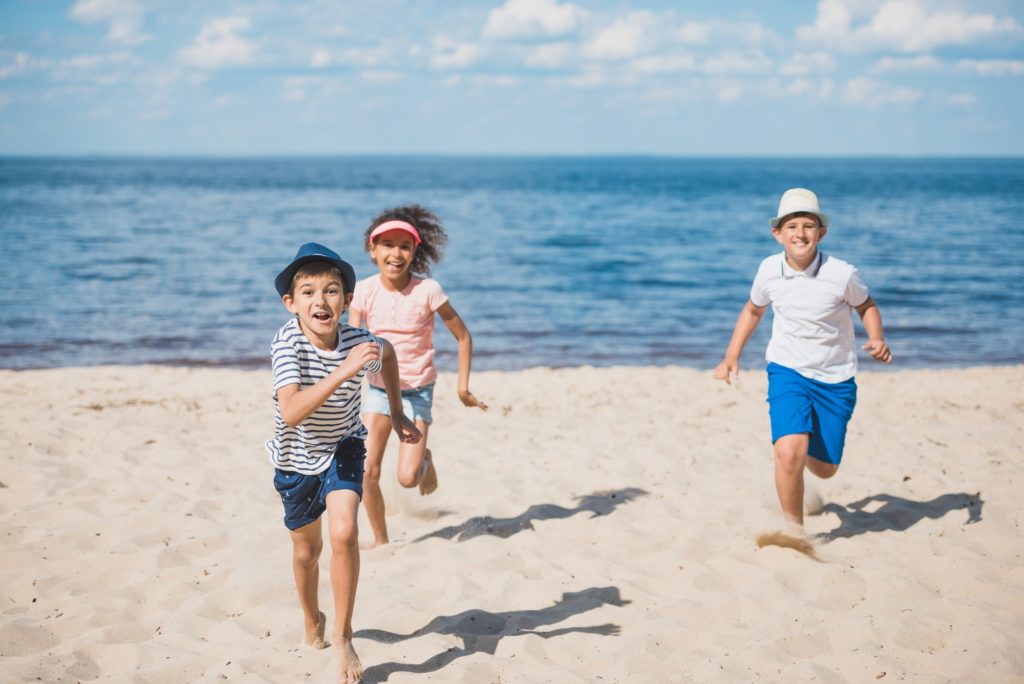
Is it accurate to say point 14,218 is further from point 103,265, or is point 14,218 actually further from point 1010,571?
point 1010,571

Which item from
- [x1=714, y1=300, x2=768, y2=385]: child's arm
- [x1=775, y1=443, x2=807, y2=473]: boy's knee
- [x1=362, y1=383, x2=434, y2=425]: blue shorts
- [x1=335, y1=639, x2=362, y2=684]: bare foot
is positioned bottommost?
[x1=335, y1=639, x2=362, y2=684]: bare foot

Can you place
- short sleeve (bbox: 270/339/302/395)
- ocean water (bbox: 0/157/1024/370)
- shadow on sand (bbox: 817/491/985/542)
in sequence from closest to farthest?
short sleeve (bbox: 270/339/302/395), shadow on sand (bbox: 817/491/985/542), ocean water (bbox: 0/157/1024/370)

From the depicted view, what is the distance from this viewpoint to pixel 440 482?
637 centimetres

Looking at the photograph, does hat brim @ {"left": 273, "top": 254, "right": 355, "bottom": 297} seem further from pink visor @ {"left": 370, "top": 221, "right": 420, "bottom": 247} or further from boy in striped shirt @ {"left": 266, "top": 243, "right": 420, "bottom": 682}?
pink visor @ {"left": 370, "top": 221, "right": 420, "bottom": 247}

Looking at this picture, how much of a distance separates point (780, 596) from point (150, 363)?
32.7 feet

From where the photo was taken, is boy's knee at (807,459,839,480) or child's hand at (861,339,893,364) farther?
boy's knee at (807,459,839,480)

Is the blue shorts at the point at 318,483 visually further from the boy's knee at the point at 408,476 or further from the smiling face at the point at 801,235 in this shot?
the smiling face at the point at 801,235

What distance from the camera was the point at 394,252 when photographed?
5047 millimetres

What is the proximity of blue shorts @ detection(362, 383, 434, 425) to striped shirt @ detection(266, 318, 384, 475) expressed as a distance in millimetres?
1284

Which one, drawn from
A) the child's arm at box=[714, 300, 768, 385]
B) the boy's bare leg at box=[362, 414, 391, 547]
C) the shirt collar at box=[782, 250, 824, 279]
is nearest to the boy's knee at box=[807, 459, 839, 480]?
the child's arm at box=[714, 300, 768, 385]

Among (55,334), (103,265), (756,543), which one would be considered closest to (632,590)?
(756,543)

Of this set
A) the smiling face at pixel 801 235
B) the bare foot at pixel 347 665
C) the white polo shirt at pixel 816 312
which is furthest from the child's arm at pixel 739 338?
the bare foot at pixel 347 665

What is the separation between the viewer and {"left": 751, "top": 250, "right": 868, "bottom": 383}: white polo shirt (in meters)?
4.97

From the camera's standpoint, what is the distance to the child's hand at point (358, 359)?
3.17 m
